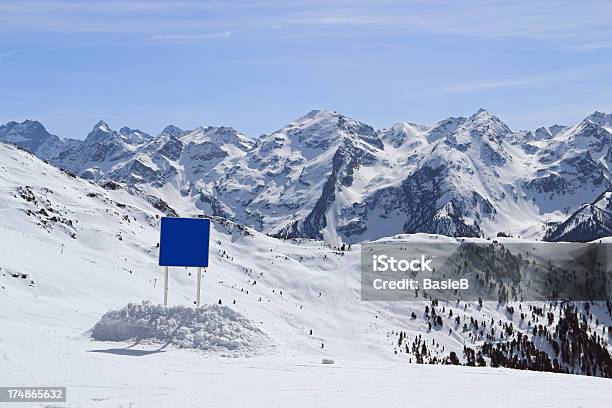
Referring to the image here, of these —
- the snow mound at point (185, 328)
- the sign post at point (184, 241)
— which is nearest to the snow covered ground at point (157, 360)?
the snow mound at point (185, 328)

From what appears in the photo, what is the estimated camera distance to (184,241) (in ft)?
81.1

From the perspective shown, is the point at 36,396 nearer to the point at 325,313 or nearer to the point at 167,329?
the point at 167,329

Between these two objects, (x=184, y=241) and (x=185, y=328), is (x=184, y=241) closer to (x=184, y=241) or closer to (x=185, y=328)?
(x=184, y=241)

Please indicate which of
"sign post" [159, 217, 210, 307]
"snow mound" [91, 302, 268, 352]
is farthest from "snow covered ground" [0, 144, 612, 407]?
"sign post" [159, 217, 210, 307]

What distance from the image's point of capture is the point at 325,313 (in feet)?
522

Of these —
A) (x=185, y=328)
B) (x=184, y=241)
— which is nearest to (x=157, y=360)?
(x=185, y=328)

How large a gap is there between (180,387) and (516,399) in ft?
27.8

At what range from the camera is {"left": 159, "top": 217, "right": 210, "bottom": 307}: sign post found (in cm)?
2436

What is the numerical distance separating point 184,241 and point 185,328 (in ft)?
11.9

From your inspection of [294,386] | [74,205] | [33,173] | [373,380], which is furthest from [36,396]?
[33,173]

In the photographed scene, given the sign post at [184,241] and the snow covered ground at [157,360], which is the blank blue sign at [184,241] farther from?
the snow covered ground at [157,360]

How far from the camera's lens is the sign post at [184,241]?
24.4 m

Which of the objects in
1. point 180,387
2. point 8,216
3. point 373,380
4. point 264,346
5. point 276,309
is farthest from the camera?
point 276,309

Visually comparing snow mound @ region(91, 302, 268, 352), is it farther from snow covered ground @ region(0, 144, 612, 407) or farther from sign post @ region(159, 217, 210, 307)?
sign post @ region(159, 217, 210, 307)
